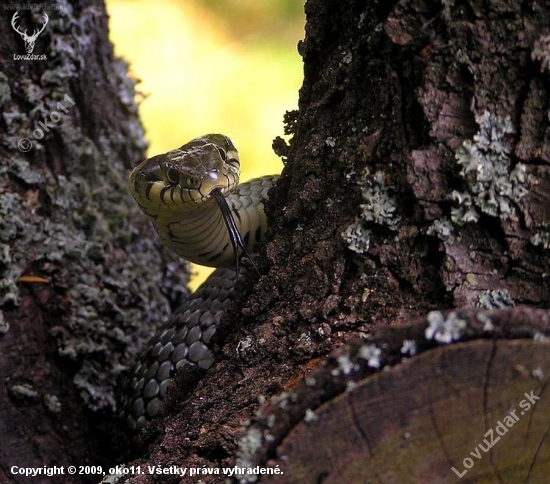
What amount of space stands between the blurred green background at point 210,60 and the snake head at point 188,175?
309 cm

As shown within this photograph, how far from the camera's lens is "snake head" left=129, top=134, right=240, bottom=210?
7.21 feet

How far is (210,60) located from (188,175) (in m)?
3.79

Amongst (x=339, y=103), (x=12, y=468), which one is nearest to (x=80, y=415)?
(x=12, y=468)

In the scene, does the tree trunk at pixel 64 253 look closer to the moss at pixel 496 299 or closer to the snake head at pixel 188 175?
the snake head at pixel 188 175

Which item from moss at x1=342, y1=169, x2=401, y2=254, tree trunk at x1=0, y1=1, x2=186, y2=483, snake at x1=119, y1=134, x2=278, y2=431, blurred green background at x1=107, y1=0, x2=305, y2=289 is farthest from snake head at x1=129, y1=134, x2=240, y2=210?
blurred green background at x1=107, y1=0, x2=305, y2=289

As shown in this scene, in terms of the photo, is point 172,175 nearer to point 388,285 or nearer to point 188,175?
point 188,175

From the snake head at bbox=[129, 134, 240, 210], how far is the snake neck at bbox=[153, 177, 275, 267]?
3.4 inches

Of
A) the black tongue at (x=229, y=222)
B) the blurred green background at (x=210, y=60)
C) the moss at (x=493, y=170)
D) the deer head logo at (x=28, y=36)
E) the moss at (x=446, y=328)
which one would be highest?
the blurred green background at (x=210, y=60)

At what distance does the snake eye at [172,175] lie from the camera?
7.30ft

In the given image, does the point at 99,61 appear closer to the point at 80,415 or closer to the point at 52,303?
the point at 52,303

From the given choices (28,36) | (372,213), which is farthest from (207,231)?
(372,213)

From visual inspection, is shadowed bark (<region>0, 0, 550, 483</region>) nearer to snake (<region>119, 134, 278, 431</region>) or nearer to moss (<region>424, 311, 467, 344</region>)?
moss (<region>424, 311, 467, 344</region>)

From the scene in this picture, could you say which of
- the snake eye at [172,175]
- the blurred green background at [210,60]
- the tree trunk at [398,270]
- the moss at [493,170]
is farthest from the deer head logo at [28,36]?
the blurred green background at [210,60]

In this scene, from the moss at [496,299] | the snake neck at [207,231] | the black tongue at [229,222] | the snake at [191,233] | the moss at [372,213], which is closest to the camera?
the moss at [496,299]
